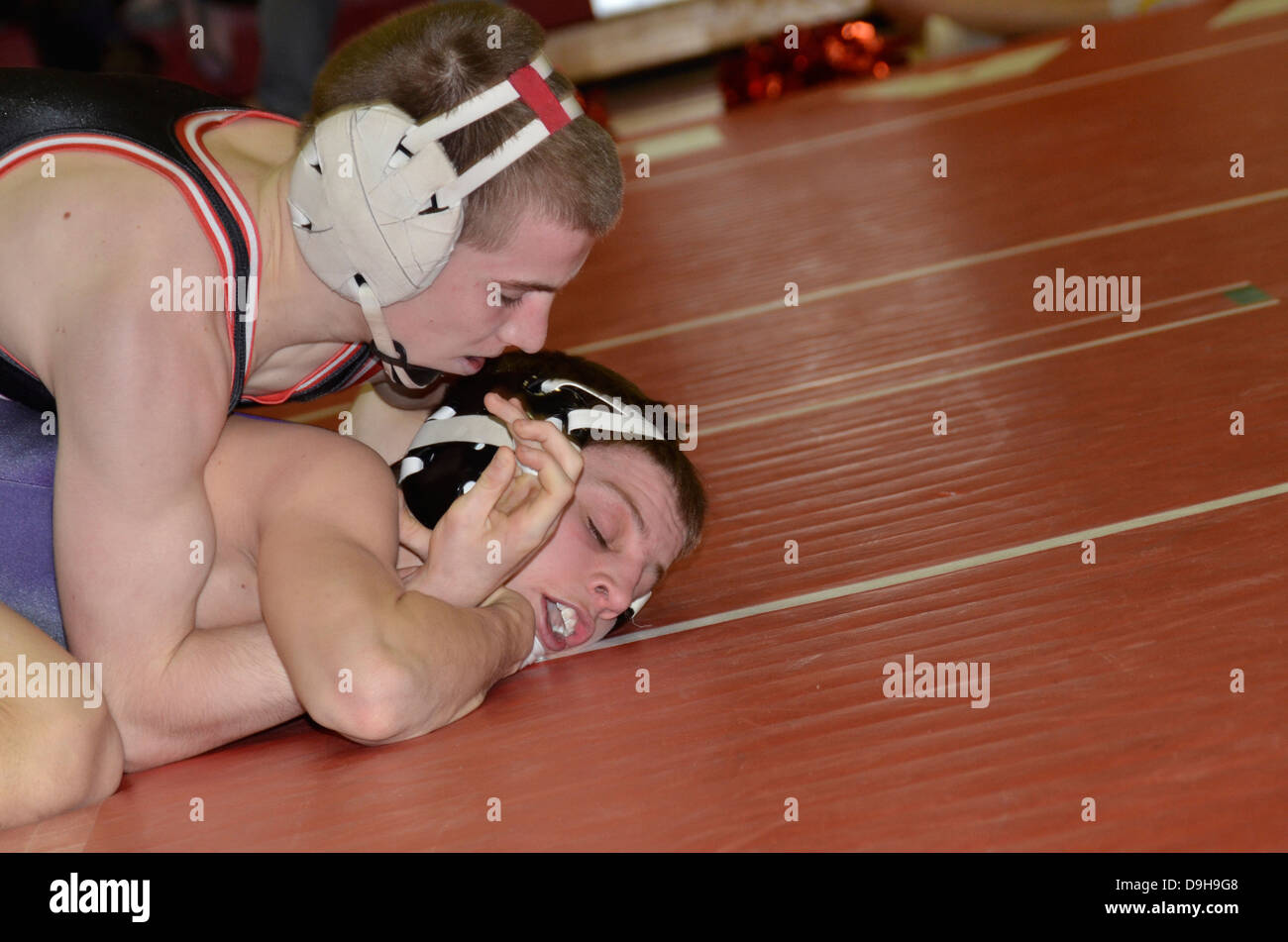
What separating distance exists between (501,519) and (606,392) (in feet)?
1.07

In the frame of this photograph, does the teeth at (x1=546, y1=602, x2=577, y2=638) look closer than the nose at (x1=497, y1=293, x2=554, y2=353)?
No

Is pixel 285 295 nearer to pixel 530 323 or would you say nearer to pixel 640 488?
pixel 530 323

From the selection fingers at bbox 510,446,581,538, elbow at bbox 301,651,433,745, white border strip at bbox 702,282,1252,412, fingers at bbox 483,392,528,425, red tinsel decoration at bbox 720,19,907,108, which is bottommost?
elbow at bbox 301,651,433,745

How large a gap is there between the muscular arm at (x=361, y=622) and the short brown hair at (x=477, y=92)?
0.33 m

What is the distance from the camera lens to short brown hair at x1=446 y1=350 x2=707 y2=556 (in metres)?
1.84

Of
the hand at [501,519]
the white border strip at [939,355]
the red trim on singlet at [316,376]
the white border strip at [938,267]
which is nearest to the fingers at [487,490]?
the hand at [501,519]

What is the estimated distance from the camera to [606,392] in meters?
1.92

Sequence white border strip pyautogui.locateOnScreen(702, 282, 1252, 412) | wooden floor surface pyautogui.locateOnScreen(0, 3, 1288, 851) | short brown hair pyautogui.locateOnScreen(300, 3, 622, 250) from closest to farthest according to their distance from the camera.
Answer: wooden floor surface pyautogui.locateOnScreen(0, 3, 1288, 851) → short brown hair pyautogui.locateOnScreen(300, 3, 622, 250) → white border strip pyautogui.locateOnScreen(702, 282, 1252, 412)

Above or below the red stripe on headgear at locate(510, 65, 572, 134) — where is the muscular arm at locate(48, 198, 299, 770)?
below

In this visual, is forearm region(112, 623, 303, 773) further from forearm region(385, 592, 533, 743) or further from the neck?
the neck

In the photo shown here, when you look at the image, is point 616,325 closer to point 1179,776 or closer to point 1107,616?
point 1107,616

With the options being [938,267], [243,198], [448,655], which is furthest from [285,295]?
[938,267]

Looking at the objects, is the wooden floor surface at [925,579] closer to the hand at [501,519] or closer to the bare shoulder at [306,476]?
the hand at [501,519]

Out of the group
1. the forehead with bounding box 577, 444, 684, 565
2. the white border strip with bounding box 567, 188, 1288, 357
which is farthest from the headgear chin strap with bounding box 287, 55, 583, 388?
the white border strip with bounding box 567, 188, 1288, 357
